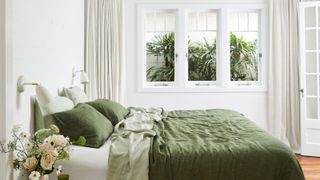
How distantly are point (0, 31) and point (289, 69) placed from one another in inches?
164

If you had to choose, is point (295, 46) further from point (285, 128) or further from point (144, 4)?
point (144, 4)

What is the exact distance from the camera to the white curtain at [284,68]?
481cm

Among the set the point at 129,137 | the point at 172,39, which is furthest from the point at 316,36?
the point at 129,137

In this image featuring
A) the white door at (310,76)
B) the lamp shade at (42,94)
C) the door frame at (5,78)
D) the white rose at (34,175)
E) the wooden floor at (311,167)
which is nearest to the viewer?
the white rose at (34,175)

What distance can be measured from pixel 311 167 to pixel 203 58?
2200 millimetres

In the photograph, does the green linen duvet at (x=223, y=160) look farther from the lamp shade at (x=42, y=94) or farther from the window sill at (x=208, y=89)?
the window sill at (x=208, y=89)

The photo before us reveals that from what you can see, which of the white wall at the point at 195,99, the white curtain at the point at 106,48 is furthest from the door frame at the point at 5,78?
the white wall at the point at 195,99

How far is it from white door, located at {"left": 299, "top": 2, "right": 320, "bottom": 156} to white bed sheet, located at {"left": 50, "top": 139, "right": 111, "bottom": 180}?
339 centimetres

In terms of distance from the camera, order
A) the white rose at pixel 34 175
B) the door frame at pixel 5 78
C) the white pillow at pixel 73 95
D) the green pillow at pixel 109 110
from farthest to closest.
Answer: the white pillow at pixel 73 95, the green pillow at pixel 109 110, the door frame at pixel 5 78, the white rose at pixel 34 175

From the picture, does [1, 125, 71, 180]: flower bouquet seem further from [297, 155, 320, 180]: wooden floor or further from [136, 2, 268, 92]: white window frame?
[136, 2, 268, 92]: white window frame

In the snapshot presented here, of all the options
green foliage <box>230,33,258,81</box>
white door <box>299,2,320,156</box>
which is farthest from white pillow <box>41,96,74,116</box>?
white door <box>299,2,320,156</box>

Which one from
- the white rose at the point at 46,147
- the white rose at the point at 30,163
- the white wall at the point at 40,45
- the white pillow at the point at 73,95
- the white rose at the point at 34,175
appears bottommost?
the white rose at the point at 34,175

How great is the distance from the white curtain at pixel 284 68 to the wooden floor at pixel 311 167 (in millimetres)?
434

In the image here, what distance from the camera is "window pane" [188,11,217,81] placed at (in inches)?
201
